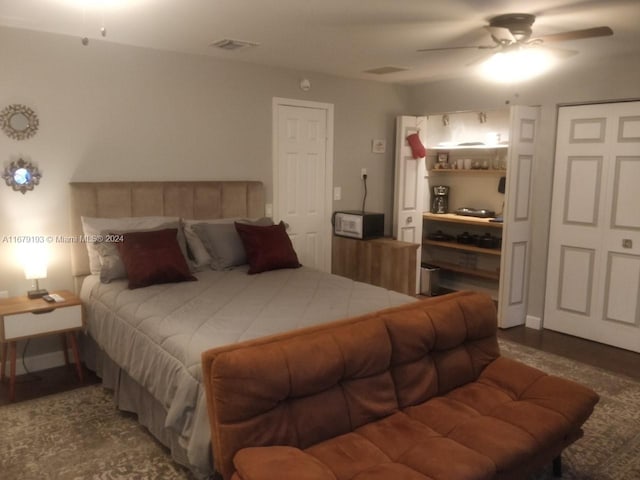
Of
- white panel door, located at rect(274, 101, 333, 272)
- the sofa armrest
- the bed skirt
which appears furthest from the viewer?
white panel door, located at rect(274, 101, 333, 272)

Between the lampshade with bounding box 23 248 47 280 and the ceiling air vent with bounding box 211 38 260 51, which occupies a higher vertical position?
the ceiling air vent with bounding box 211 38 260 51

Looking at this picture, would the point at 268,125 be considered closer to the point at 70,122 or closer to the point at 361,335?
the point at 70,122

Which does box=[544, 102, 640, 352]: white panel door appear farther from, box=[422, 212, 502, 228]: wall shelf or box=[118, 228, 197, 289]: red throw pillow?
box=[118, 228, 197, 289]: red throw pillow

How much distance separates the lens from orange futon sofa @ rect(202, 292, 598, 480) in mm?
1896

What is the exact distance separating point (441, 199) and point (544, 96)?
1.94 m

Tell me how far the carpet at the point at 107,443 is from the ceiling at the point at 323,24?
242 centimetres

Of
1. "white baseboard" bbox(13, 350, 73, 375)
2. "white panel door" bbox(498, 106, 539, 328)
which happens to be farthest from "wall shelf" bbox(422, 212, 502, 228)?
"white baseboard" bbox(13, 350, 73, 375)

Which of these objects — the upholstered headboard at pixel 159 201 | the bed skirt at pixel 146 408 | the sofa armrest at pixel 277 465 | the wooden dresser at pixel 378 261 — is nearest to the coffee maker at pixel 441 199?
the wooden dresser at pixel 378 261

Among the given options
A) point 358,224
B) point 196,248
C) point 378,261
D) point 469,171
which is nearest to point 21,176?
point 196,248

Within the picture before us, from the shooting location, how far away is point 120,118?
13.1ft

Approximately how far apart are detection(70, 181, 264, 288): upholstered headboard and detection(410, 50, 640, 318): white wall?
2.34 metres

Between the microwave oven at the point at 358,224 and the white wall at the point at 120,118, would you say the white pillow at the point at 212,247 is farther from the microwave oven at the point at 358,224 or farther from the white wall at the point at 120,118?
the microwave oven at the point at 358,224

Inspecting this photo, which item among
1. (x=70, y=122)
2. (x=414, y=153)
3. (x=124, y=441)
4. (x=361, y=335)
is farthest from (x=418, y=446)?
(x=414, y=153)

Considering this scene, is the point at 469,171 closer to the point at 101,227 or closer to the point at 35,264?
the point at 101,227
